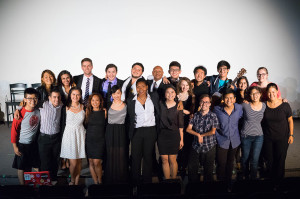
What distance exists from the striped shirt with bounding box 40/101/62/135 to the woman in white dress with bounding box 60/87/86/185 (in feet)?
0.41

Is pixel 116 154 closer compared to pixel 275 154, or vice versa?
pixel 275 154

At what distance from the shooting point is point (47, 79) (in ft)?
9.85

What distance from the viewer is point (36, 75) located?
5.99m

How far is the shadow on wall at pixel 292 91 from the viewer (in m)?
6.09

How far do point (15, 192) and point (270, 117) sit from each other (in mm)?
2657

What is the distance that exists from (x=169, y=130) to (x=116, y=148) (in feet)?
2.26

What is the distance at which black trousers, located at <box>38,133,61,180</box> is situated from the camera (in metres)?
2.45

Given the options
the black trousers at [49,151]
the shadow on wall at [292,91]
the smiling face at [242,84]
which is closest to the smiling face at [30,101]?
the black trousers at [49,151]

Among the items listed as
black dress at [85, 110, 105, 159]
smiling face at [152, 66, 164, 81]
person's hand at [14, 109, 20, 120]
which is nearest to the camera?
person's hand at [14, 109, 20, 120]

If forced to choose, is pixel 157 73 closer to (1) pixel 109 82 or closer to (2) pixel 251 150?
(1) pixel 109 82

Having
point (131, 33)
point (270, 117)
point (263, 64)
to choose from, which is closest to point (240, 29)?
point (263, 64)

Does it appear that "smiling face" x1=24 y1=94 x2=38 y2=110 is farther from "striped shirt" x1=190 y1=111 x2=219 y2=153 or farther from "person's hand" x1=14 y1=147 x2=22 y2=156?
"striped shirt" x1=190 y1=111 x2=219 y2=153

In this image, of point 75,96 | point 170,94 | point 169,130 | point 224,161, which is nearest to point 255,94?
point 224,161

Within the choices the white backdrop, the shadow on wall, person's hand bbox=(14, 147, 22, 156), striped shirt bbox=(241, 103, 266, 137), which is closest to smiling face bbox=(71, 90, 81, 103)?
person's hand bbox=(14, 147, 22, 156)
